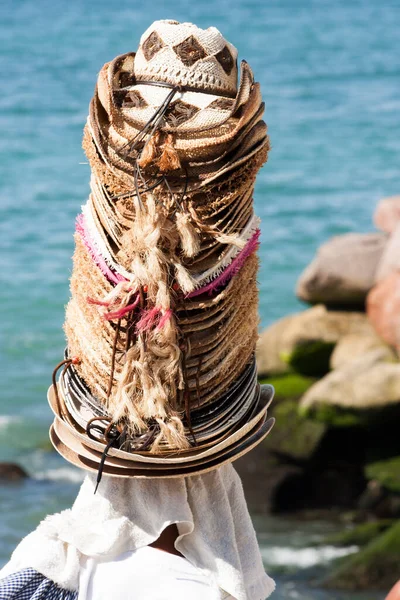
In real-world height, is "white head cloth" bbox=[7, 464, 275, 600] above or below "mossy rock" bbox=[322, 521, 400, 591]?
above

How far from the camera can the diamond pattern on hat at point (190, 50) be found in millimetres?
2256

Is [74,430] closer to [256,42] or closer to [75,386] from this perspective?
[75,386]

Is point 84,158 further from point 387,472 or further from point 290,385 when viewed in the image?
point 387,472

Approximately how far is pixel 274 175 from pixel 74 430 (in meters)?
21.4

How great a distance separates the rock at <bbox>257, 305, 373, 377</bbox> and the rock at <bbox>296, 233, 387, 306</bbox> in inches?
9.3

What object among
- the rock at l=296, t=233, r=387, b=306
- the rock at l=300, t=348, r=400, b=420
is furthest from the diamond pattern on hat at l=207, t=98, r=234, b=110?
the rock at l=296, t=233, r=387, b=306

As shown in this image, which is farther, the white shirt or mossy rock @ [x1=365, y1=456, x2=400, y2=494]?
mossy rock @ [x1=365, y1=456, x2=400, y2=494]

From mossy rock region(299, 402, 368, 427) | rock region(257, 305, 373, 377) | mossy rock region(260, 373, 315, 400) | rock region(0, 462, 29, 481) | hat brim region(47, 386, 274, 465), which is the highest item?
hat brim region(47, 386, 274, 465)

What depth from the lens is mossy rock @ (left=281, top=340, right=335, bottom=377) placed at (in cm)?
1201

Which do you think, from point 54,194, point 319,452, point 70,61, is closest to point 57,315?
point 54,194

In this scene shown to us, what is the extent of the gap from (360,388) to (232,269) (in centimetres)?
848

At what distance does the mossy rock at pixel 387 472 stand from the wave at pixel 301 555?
92 centimetres

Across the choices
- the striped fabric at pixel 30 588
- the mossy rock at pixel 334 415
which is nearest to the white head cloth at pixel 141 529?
the striped fabric at pixel 30 588

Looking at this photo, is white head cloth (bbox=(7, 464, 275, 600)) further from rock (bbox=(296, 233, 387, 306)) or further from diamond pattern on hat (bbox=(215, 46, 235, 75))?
rock (bbox=(296, 233, 387, 306))
